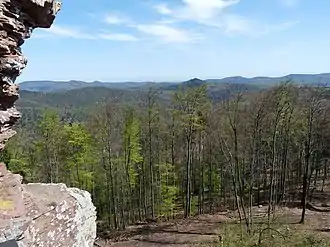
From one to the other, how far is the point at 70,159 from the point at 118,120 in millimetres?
5991

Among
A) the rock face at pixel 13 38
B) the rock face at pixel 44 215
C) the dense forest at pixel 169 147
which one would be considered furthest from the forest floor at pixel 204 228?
the rock face at pixel 13 38

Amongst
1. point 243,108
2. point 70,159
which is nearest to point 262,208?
point 243,108

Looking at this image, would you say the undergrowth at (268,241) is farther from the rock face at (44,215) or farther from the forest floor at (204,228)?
the rock face at (44,215)

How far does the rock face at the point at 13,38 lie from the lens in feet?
28.9

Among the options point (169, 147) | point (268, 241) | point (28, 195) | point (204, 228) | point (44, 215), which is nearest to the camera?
point (44, 215)

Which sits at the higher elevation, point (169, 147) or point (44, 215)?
point (44, 215)

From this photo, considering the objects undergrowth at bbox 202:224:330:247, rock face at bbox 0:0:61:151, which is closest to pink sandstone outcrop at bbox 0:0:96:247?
rock face at bbox 0:0:61:151

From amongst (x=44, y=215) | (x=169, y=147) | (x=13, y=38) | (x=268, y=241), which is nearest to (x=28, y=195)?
(x=44, y=215)

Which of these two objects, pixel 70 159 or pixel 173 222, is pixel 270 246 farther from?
pixel 70 159

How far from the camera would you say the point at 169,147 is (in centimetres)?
4609

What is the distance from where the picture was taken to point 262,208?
42.5 metres

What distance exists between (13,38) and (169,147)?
37.4m

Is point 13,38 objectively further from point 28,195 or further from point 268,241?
point 268,241

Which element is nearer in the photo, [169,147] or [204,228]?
[204,228]
